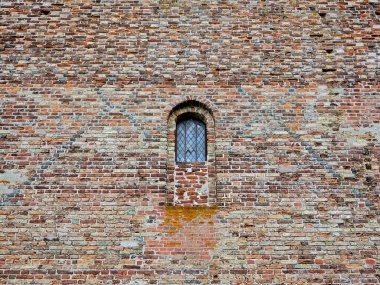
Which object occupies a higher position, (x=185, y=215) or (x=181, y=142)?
(x=181, y=142)

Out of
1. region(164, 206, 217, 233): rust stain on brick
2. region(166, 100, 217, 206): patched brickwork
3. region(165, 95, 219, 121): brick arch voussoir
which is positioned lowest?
region(164, 206, 217, 233): rust stain on brick

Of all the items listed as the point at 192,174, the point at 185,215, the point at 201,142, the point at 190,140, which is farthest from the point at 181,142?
the point at 185,215

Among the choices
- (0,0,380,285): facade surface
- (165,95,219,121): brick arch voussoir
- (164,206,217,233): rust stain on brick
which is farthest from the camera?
(165,95,219,121): brick arch voussoir

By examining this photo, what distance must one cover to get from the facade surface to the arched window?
17 centimetres

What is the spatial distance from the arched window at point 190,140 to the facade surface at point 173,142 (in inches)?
6.5

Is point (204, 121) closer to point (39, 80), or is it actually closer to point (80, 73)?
point (80, 73)

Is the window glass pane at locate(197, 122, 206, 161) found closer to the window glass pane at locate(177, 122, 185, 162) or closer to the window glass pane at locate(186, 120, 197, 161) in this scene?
the window glass pane at locate(186, 120, 197, 161)

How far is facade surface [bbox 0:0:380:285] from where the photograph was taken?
691cm

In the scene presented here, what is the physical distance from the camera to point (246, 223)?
23.4 feet

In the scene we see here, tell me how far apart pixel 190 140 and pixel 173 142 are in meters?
0.31

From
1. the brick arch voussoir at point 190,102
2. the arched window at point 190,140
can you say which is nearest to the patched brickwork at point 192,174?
the brick arch voussoir at point 190,102

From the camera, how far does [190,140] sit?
25.8 ft

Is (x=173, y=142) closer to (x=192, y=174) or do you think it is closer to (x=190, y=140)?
(x=190, y=140)

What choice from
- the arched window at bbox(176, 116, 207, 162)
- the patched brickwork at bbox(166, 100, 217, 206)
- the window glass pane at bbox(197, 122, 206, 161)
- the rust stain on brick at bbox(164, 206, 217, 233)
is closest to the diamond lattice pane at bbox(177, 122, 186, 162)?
the arched window at bbox(176, 116, 207, 162)
